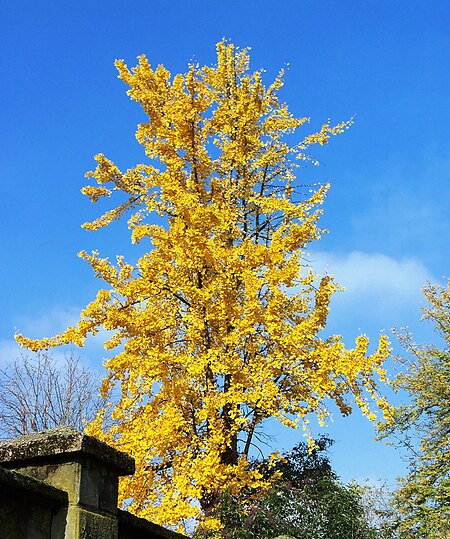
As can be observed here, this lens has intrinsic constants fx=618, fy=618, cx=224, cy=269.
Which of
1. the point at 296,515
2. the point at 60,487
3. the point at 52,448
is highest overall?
the point at 296,515

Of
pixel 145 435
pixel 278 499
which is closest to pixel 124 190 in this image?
pixel 145 435

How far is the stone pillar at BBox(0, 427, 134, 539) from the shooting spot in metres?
3.41

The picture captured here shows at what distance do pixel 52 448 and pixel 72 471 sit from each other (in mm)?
177

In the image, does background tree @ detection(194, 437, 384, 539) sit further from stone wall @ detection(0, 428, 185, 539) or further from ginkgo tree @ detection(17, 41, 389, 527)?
stone wall @ detection(0, 428, 185, 539)

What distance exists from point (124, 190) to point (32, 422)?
451 inches

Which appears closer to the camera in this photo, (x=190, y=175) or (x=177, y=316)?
(x=177, y=316)

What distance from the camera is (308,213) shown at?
1400cm

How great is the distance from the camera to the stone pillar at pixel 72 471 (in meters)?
3.41

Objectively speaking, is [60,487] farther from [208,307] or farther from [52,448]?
[208,307]


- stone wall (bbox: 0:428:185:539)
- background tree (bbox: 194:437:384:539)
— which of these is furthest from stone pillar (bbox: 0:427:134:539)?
background tree (bbox: 194:437:384:539)

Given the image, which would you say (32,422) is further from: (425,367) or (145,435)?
(425,367)

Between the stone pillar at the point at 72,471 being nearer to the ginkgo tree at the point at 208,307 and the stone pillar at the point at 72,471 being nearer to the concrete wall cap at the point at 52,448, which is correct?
the concrete wall cap at the point at 52,448

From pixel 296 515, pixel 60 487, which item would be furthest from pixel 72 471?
pixel 296 515

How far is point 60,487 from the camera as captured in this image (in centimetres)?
350
